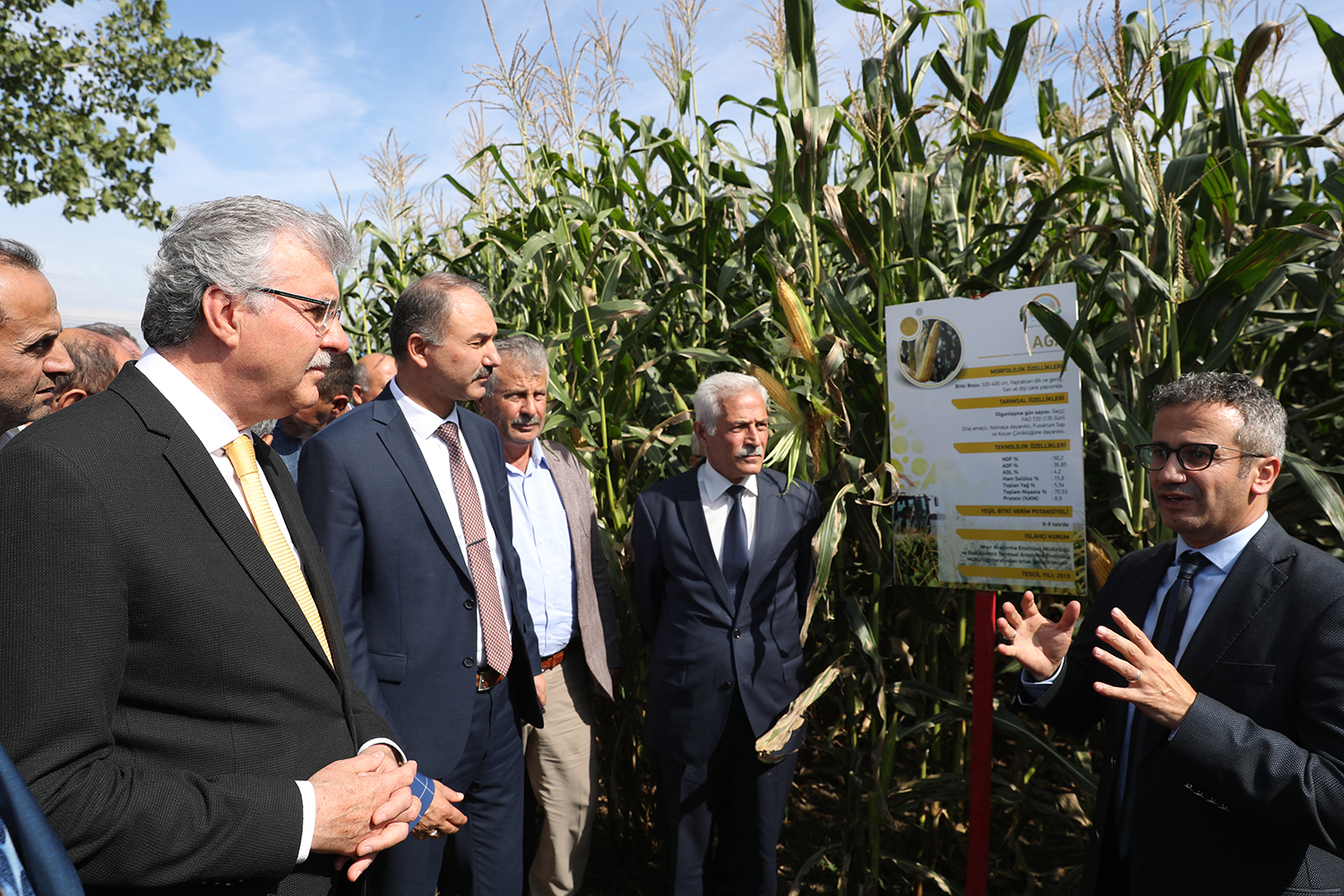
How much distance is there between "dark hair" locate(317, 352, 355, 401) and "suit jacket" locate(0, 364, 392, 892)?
2.22 metres

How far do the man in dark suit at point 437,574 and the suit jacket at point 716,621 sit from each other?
1.53ft

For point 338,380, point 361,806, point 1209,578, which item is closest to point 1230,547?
point 1209,578

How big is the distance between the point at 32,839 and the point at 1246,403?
2120 millimetres

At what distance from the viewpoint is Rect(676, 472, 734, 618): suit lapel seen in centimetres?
266

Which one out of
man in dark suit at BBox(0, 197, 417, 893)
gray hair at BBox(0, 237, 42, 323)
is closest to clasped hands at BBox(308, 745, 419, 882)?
man in dark suit at BBox(0, 197, 417, 893)

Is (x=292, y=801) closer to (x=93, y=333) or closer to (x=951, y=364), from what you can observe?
(x=951, y=364)

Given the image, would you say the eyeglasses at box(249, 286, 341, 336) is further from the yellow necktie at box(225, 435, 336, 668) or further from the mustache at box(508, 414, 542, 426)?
the mustache at box(508, 414, 542, 426)

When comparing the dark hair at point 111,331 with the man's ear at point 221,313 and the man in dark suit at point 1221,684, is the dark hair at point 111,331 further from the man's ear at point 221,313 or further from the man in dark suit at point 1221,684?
the man in dark suit at point 1221,684

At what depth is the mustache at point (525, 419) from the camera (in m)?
2.86

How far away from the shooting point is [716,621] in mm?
2660

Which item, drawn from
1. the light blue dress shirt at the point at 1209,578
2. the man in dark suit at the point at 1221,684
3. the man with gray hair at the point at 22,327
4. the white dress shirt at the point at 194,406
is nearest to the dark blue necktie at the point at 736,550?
the man in dark suit at the point at 1221,684

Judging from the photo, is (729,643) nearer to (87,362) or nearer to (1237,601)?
(1237,601)

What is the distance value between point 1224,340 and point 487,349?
1.98 metres

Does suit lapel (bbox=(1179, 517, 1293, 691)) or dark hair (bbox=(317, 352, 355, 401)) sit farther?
dark hair (bbox=(317, 352, 355, 401))
